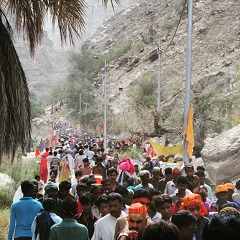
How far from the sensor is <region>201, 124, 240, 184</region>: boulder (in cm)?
1739

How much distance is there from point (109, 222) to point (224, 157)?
38.2ft

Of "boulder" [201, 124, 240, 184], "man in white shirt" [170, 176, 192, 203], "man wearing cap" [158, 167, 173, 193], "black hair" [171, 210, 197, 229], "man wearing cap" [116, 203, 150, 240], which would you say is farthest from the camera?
"boulder" [201, 124, 240, 184]

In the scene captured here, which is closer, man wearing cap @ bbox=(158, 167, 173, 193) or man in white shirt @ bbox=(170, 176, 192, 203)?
man in white shirt @ bbox=(170, 176, 192, 203)

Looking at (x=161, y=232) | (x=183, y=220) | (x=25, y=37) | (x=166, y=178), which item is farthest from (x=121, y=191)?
(x=161, y=232)

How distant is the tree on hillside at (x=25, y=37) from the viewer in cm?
689

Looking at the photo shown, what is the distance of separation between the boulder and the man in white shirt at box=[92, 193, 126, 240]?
10.8 m

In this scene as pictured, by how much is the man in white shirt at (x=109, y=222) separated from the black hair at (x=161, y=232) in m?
2.61

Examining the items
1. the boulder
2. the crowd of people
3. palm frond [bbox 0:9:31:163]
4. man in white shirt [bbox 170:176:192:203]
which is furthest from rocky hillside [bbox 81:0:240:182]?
palm frond [bbox 0:9:31:163]

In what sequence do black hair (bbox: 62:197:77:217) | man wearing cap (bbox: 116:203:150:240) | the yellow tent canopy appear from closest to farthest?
man wearing cap (bbox: 116:203:150:240), black hair (bbox: 62:197:77:217), the yellow tent canopy

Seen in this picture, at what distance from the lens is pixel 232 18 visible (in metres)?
73.6

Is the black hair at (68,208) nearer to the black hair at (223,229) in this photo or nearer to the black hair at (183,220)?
the black hair at (183,220)

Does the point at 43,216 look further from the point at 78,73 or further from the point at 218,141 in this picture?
the point at 78,73

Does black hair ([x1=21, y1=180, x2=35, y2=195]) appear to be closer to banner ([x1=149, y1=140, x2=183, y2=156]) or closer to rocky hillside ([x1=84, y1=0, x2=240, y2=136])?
banner ([x1=149, y1=140, x2=183, y2=156])

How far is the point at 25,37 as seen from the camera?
7.42m
